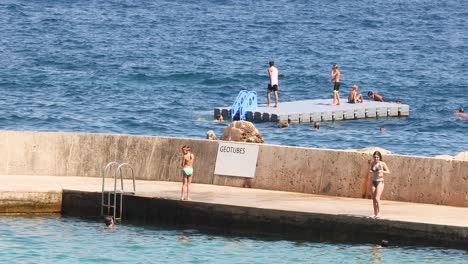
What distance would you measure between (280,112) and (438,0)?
358 feet

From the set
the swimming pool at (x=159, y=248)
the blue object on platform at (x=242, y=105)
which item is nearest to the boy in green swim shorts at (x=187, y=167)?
the swimming pool at (x=159, y=248)

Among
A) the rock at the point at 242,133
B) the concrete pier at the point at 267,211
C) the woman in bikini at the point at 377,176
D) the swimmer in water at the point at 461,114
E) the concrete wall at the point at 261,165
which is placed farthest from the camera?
the swimmer in water at the point at 461,114

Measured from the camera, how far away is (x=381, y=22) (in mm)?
129000

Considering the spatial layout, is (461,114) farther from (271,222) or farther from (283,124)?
(271,222)

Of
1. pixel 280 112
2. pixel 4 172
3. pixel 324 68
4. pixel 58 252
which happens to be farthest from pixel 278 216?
pixel 324 68

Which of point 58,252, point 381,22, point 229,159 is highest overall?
point 381,22

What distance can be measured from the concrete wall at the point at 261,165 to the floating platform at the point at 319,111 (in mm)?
23207

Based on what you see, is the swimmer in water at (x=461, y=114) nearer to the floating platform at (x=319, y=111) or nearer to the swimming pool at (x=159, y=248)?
the floating platform at (x=319, y=111)

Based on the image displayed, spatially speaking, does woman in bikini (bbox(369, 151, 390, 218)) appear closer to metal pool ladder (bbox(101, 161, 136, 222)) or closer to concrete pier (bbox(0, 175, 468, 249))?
concrete pier (bbox(0, 175, 468, 249))

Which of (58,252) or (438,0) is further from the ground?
(438,0)

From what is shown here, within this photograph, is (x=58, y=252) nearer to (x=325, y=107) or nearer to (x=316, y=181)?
(x=316, y=181)

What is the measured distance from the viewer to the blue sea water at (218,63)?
59250 millimetres

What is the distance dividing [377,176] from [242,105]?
1124 inches

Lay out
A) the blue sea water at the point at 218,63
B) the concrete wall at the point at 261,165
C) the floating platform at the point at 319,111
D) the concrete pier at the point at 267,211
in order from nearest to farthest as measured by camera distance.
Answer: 1. the concrete pier at the point at 267,211
2. the concrete wall at the point at 261,165
3. the floating platform at the point at 319,111
4. the blue sea water at the point at 218,63
